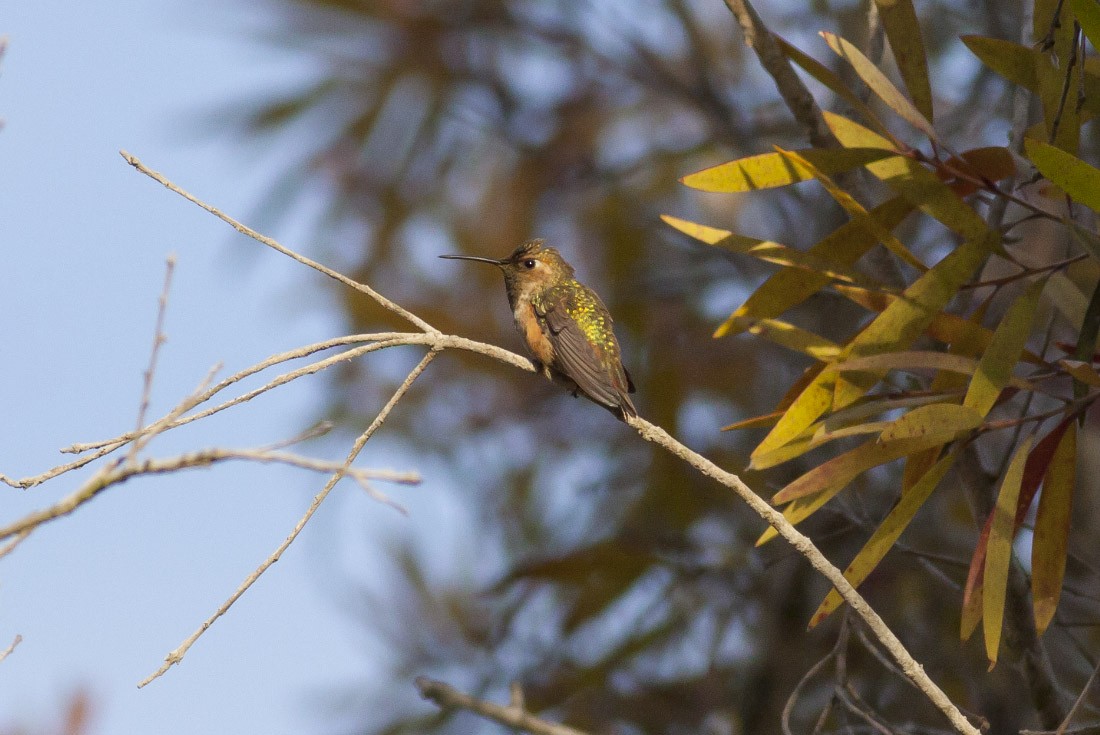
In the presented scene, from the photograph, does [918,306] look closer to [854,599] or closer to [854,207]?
[854,207]

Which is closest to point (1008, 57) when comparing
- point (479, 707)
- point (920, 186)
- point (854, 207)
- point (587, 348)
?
point (920, 186)

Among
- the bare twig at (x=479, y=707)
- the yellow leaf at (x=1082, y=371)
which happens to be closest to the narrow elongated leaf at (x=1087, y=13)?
the yellow leaf at (x=1082, y=371)

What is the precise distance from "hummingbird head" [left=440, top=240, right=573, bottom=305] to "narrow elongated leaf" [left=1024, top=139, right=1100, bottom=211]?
223 cm

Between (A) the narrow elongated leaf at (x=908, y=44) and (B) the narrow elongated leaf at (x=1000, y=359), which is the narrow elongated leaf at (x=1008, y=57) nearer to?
(A) the narrow elongated leaf at (x=908, y=44)

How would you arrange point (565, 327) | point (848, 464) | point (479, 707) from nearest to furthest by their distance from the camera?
point (479, 707) → point (848, 464) → point (565, 327)

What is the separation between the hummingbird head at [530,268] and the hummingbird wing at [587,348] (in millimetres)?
161

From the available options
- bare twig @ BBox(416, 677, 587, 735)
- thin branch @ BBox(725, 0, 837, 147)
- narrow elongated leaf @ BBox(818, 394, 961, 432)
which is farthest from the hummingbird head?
bare twig @ BBox(416, 677, 587, 735)

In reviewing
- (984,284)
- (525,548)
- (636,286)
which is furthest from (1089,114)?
(525,548)

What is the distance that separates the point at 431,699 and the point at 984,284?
1.34 m

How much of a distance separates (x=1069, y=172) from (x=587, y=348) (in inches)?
65.2

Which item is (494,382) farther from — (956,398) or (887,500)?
(956,398)

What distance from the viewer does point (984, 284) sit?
217cm

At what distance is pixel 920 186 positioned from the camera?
89.7 inches

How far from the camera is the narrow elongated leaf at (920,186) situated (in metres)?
2.21
